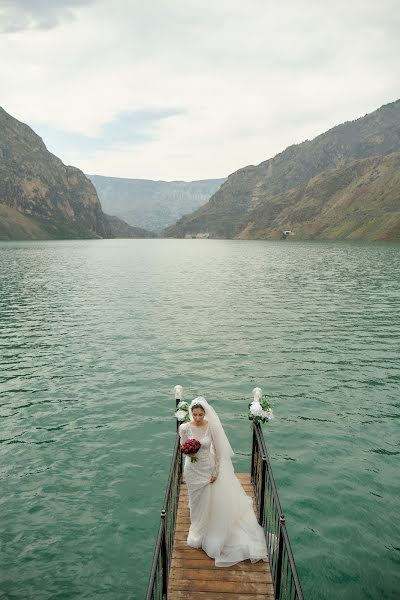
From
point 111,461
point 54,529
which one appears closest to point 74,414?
point 111,461

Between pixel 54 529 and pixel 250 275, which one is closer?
pixel 54 529

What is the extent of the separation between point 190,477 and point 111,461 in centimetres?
614

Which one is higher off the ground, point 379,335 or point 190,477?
point 190,477

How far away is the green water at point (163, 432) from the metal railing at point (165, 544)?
1.53 metres

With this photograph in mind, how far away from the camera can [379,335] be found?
90.7ft

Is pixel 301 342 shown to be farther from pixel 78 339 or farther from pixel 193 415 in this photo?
pixel 193 415

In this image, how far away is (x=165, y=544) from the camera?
20.5ft

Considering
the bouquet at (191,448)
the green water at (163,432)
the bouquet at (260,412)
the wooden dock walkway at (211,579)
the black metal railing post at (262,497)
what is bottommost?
the green water at (163,432)

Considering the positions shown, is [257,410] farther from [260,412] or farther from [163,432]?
[163,432]

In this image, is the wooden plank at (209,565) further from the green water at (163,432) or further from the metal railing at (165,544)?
the green water at (163,432)

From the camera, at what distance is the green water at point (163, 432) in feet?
30.1

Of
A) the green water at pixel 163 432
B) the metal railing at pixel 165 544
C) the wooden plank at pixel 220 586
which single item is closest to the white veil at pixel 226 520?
the wooden plank at pixel 220 586

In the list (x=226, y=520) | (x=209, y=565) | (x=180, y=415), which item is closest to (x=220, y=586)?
(x=209, y=565)

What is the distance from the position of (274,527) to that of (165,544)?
329 cm
